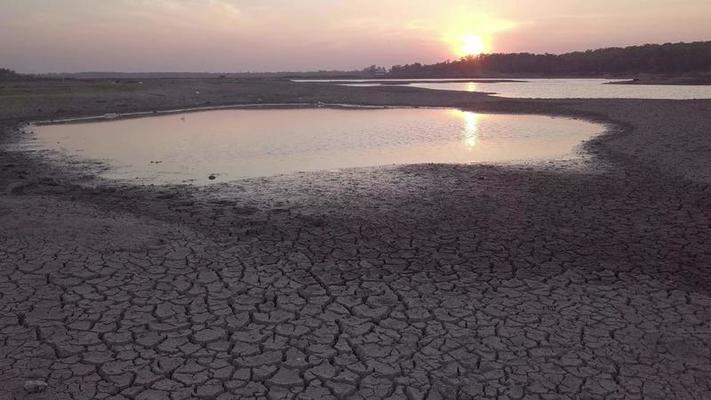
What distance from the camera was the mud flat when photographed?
4.46m

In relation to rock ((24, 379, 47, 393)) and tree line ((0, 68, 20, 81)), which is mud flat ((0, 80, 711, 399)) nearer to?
rock ((24, 379, 47, 393))

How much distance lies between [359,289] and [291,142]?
1422 centimetres

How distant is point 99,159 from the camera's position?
52.7 ft

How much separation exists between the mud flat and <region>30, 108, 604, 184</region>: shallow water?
3.09 metres

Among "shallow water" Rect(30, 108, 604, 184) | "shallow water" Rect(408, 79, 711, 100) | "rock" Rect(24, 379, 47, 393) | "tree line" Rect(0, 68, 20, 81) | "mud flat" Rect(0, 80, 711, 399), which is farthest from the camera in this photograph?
"tree line" Rect(0, 68, 20, 81)

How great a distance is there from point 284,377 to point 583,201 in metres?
7.95

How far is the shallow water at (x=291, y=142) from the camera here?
49.8 ft

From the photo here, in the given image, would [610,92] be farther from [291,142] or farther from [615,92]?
[291,142]

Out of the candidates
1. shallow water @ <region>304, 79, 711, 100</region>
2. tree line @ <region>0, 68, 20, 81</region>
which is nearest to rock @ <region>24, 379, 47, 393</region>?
shallow water @ <region>304, 79, 711, 100</region>

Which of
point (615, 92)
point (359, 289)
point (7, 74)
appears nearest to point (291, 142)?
point (359, 289)

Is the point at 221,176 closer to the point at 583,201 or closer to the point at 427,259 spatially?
the point at 427,259

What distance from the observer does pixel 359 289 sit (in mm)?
6367

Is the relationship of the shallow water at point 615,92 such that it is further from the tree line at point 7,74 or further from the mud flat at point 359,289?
the tree line at point 7,74

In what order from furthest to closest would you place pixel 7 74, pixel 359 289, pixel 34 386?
pixel 7 74 < pixel 359 289 < pixel 34 386
